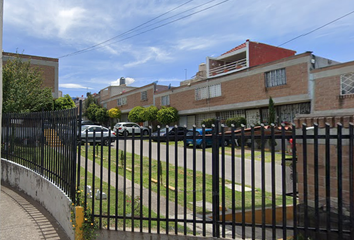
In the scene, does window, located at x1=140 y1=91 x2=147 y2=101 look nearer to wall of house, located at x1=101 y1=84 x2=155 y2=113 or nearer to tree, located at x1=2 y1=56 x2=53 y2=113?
wall of house, located at x1=101 y1=84 x2=155 y2=113

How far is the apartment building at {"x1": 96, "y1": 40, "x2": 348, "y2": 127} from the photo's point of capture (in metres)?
18.1

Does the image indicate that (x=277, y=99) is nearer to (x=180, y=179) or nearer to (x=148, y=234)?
(x=180, y=179)

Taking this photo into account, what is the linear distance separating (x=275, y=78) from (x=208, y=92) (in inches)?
303

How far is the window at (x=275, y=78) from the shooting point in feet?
66.3

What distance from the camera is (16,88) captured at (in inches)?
494

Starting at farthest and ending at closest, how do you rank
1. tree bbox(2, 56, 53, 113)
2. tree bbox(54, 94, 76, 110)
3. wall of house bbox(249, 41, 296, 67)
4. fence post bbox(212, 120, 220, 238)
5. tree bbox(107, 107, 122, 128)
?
tree bbox(107, 107, 122, 128) < wall of house bbox(249, 41, 296, 67) < tree bbox(54, 94, 76, 110) < tree bbox(2, 56, 53, 113) < fence post bbox(212, 120, 220, 238)

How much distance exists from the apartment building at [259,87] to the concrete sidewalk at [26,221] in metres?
16.5

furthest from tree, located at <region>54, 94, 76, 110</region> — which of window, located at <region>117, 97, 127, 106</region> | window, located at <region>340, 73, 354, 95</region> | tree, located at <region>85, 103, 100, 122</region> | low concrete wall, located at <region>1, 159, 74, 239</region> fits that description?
tree, located at <region>85, 103, 100, 122</region>

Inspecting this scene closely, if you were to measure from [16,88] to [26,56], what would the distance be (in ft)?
46.0

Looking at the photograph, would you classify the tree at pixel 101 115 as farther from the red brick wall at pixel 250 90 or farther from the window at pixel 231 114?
the window at pixel 231 114

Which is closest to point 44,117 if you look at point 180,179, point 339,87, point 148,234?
point 148,234

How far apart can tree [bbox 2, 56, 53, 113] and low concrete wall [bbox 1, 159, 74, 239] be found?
524 cm

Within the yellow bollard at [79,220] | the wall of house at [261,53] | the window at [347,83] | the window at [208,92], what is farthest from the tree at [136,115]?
the yellow bollard at [79,220]

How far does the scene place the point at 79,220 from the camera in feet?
12.4
